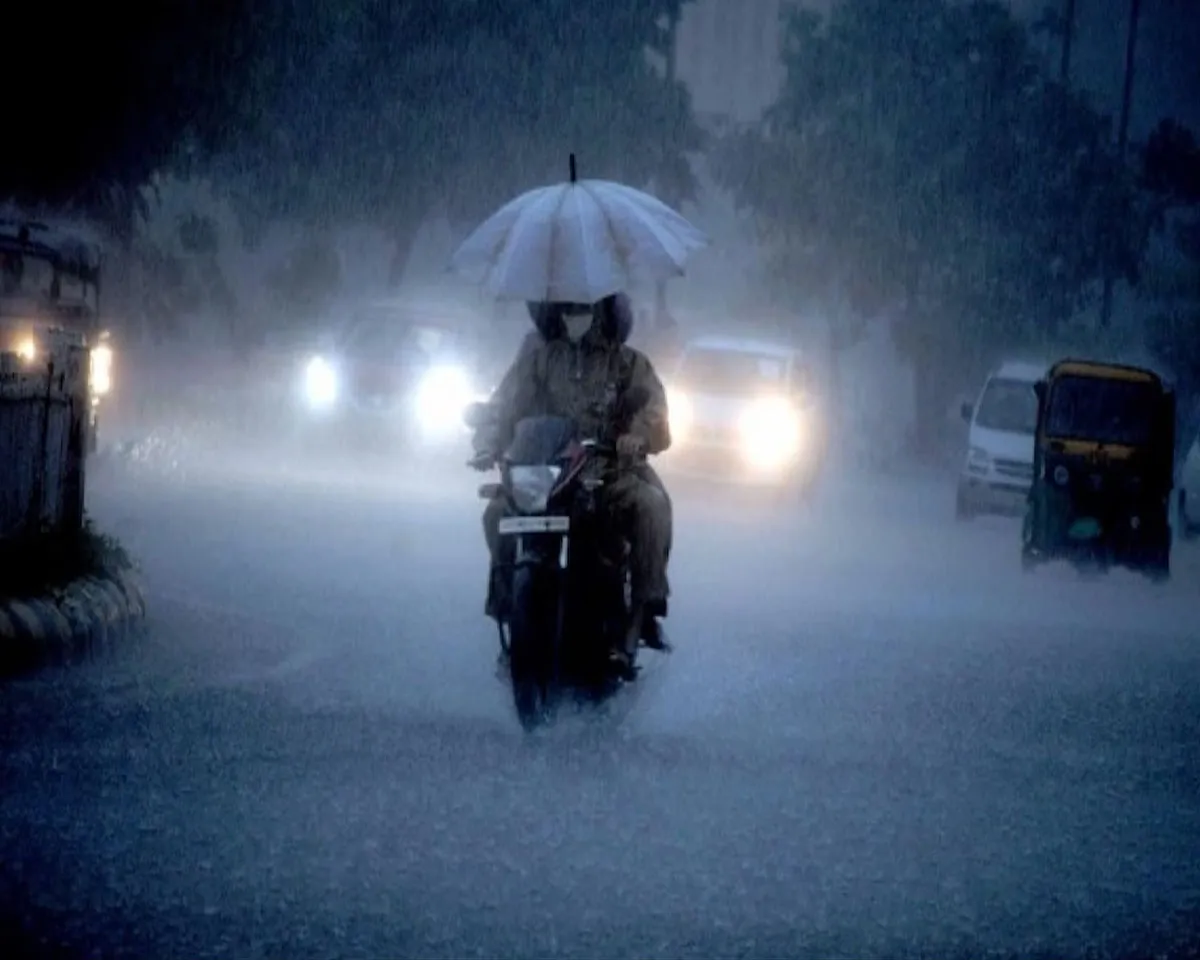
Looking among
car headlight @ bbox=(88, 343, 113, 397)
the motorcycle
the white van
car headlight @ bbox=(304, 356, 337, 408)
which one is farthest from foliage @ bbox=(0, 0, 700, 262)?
the motorcycle

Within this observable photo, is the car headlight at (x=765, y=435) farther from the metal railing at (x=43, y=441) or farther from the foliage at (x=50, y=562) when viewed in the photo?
the metal railing at (x=43, y=441)

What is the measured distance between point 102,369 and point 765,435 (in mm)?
7921

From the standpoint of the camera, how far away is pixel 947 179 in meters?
42.1

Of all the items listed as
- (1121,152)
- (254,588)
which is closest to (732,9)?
(1121,152)

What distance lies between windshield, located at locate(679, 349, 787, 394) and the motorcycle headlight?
616 inches

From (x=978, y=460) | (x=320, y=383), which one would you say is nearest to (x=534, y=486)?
(x=978, y=460)

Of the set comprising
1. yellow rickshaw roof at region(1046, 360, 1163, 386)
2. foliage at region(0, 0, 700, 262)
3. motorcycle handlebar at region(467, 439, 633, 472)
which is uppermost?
foliage at region(0, 0, 700, 262)

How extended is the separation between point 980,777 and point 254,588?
6298mm

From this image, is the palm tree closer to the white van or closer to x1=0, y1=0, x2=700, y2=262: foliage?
x1=0, y1=0, x2=700, y2=262: foliage

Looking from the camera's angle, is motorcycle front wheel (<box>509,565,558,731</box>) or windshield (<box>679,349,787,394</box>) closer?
motorcycle front wheel (<box>509,565,558,731</box>)

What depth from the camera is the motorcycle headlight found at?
333 inches

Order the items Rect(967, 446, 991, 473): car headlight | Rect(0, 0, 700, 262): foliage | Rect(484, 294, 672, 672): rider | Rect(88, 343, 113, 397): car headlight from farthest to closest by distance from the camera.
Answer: Rect(0, 0, 700, 262): foliage → Rect(967, 446, 991, 473): car headlight → Rect(88, 343, 113, 397): car headlight → Rect(484, 294, 672, 672): rider

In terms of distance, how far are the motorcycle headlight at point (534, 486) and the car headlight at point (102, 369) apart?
428 inches

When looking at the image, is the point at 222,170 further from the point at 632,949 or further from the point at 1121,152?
the point at 632,949
